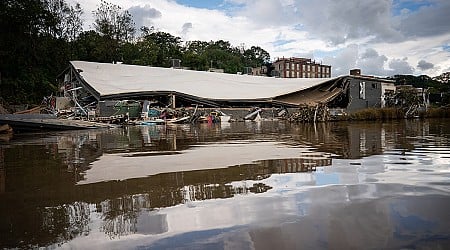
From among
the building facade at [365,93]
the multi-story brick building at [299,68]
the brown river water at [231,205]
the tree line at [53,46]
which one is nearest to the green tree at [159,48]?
the tree line at [53,46]

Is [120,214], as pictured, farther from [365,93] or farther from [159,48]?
[159,48]

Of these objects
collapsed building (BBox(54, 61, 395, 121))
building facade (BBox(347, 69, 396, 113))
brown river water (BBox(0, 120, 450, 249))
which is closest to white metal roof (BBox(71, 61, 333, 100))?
collapsed building (BBox(54, 61, 395, 121))

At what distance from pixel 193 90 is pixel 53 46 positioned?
19.4 meters

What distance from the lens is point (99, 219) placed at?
3143 millimetres

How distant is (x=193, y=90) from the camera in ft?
113

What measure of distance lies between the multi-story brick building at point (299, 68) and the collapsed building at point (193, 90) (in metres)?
61.7

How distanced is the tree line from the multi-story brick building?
43.3m

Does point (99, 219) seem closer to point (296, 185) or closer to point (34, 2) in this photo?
point (296, 185)

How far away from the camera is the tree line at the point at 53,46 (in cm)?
3244

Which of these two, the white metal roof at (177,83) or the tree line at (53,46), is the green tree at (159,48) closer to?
the tree line at (53,46)

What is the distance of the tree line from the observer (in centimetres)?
3244

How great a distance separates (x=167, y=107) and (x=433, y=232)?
29597 millimetres

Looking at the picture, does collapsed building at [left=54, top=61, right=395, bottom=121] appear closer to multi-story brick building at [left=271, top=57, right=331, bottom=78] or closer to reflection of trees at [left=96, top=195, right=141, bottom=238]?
reflection of trees at [left=96, top=195, right=141, bottom=238]

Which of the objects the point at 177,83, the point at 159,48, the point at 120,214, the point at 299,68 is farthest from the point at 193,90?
the point at 299,68
